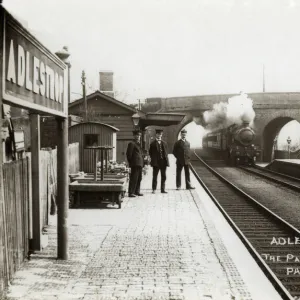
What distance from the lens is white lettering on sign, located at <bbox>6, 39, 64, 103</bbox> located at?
443 cm

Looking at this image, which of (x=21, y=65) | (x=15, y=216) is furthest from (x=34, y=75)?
(x=15, y=216)

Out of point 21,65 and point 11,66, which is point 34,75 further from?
point 11,66

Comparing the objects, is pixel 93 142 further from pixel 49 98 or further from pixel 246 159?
pixel 246 159

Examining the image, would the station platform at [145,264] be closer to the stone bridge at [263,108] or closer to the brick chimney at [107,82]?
the brick chimney at [107,82]

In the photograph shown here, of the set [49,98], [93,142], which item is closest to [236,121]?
[93,142]

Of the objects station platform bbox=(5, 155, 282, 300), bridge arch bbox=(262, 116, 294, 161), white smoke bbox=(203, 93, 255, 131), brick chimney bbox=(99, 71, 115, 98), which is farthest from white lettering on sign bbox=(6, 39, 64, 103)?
bridge arch bbox=(262, 116, 294, 161)

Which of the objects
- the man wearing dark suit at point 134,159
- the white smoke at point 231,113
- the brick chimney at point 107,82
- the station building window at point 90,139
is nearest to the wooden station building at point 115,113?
the brick chimney at point 107,82

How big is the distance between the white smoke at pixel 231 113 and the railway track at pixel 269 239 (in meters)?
21.3

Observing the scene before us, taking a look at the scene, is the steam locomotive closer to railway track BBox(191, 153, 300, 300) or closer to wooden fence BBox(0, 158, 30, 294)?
railway track BBox(191, 153, 300, 300)

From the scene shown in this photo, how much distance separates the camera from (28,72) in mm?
4969

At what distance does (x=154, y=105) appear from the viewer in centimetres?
4856

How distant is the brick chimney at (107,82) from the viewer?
30.2 meters

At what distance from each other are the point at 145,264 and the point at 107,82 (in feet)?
81.7

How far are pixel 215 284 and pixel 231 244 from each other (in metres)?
2.53
